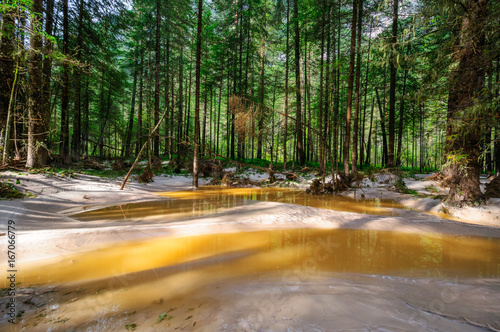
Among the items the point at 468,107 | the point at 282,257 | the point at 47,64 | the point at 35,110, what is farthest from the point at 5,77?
the point at 468,107

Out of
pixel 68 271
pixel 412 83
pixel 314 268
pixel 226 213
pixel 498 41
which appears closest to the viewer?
pixel 68 271

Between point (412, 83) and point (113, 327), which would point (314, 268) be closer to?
point (113, 327)

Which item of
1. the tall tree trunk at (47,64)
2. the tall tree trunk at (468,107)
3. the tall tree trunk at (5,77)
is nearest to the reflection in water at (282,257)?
the tall tree trunk at (468,107)

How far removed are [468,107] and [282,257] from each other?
6.13 metres

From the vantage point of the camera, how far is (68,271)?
8.36 ft

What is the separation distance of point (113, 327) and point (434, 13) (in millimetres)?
10167

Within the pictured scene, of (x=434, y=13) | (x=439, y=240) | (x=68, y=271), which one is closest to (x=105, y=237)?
(x=68, y=271)

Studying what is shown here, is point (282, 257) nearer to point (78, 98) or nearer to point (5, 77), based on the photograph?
point (5, 77)

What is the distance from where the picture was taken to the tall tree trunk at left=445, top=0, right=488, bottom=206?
5.18 m

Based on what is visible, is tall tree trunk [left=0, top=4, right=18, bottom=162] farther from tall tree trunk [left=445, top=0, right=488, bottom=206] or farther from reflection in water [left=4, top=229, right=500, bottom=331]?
tall tree trunk [left=445, top=0, right=488, bottom=206]

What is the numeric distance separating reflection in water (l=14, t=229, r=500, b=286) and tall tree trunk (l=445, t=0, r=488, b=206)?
2.73 m

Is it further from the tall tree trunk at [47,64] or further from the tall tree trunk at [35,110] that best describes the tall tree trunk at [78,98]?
the tall tree trunk at [35,110]

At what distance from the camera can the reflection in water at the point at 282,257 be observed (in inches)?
103

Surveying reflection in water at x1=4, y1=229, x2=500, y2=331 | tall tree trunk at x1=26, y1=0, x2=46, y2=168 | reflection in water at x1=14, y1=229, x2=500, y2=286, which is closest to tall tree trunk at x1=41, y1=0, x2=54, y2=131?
tall tree trunk at x1=26, y1=0, x2=46, y2=168
